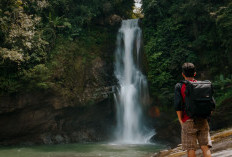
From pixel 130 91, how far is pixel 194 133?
1305 cm

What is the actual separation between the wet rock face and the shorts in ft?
40.8

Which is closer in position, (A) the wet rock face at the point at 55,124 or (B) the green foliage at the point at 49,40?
(B) the green foliage at the point at 49,40

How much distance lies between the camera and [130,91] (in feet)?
53.5

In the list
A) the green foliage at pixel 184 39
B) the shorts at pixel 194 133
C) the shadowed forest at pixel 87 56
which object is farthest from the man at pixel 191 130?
the green foliage at pixel 184 39

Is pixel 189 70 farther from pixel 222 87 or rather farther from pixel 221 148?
pixel 222 87

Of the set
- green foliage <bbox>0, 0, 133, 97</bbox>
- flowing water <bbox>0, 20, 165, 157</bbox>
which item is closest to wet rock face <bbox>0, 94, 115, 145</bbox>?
flowing water <bbox>0, 20, 165, 157</bbox>

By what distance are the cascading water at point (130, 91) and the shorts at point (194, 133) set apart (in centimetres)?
1145

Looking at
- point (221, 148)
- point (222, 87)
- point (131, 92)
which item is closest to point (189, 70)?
point (221, 148)

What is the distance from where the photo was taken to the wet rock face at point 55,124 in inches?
557

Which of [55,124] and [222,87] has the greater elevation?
[222,87]

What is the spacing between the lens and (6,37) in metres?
13.1

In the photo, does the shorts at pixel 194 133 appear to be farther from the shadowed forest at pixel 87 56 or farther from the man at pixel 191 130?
the shadowed forest at pixel 87 56

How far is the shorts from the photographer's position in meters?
3.23

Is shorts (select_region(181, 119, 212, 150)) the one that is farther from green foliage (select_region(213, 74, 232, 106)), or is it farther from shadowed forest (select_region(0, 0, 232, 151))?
green foliage (select_region(213, 74, 232, 106))
